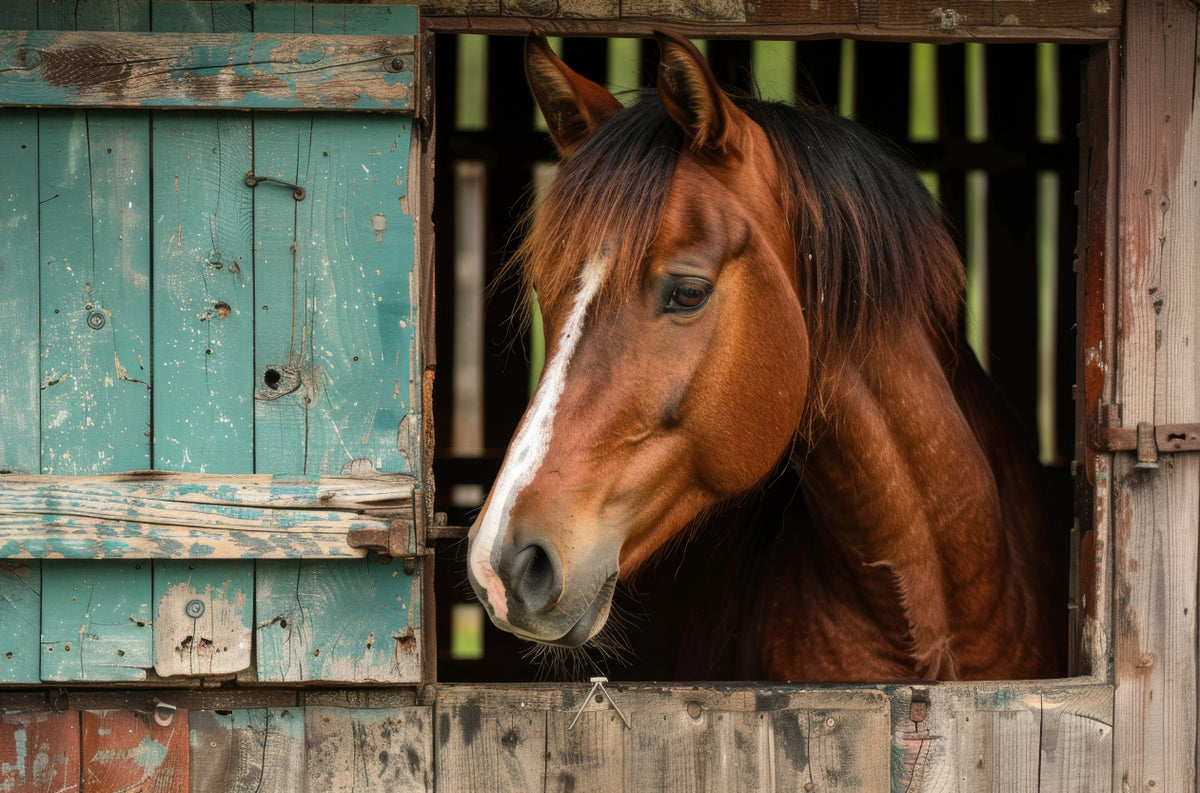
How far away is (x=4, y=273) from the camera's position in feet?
6.07

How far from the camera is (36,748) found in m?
1.88

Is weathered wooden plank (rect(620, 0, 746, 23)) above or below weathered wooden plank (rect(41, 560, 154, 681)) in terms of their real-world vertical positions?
above

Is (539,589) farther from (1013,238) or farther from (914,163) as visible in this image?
(1013,238)

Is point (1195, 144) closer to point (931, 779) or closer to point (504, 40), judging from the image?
point (931, 779)

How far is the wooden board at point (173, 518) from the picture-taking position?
5.87 feet

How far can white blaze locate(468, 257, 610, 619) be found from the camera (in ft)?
4.83

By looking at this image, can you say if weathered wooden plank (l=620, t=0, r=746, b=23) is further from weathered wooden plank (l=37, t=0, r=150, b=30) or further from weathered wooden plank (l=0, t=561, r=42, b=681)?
weathered wooden plank (l=0, t=561, r=42, b=681)

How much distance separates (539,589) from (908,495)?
968mm

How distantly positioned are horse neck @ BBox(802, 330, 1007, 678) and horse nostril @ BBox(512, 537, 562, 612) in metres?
0.72

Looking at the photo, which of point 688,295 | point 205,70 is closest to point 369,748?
point 688,295

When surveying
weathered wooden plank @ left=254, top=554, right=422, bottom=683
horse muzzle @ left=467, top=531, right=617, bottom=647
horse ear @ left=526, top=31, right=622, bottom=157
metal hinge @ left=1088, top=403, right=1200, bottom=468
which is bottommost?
weathered wooden plank @ left=254, top=554, right=422, bottom=683

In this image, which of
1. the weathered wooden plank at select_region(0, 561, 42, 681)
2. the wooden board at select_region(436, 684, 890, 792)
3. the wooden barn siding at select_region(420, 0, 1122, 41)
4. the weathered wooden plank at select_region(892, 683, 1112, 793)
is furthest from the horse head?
the weathered wooden plank at select_region(0, 561, 42, 681)

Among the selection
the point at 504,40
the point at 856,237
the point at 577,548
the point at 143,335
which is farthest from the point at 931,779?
the point at 504,40

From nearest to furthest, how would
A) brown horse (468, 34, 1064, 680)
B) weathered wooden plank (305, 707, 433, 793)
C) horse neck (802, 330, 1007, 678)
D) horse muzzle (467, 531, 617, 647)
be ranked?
horse muzzle (467, 531, 617, 647) → brown horse (468, 34, 1064, 680) → weathered wooden plank (305, 707, 433, 793) → horse neck (802, 330, 1007, 678)
